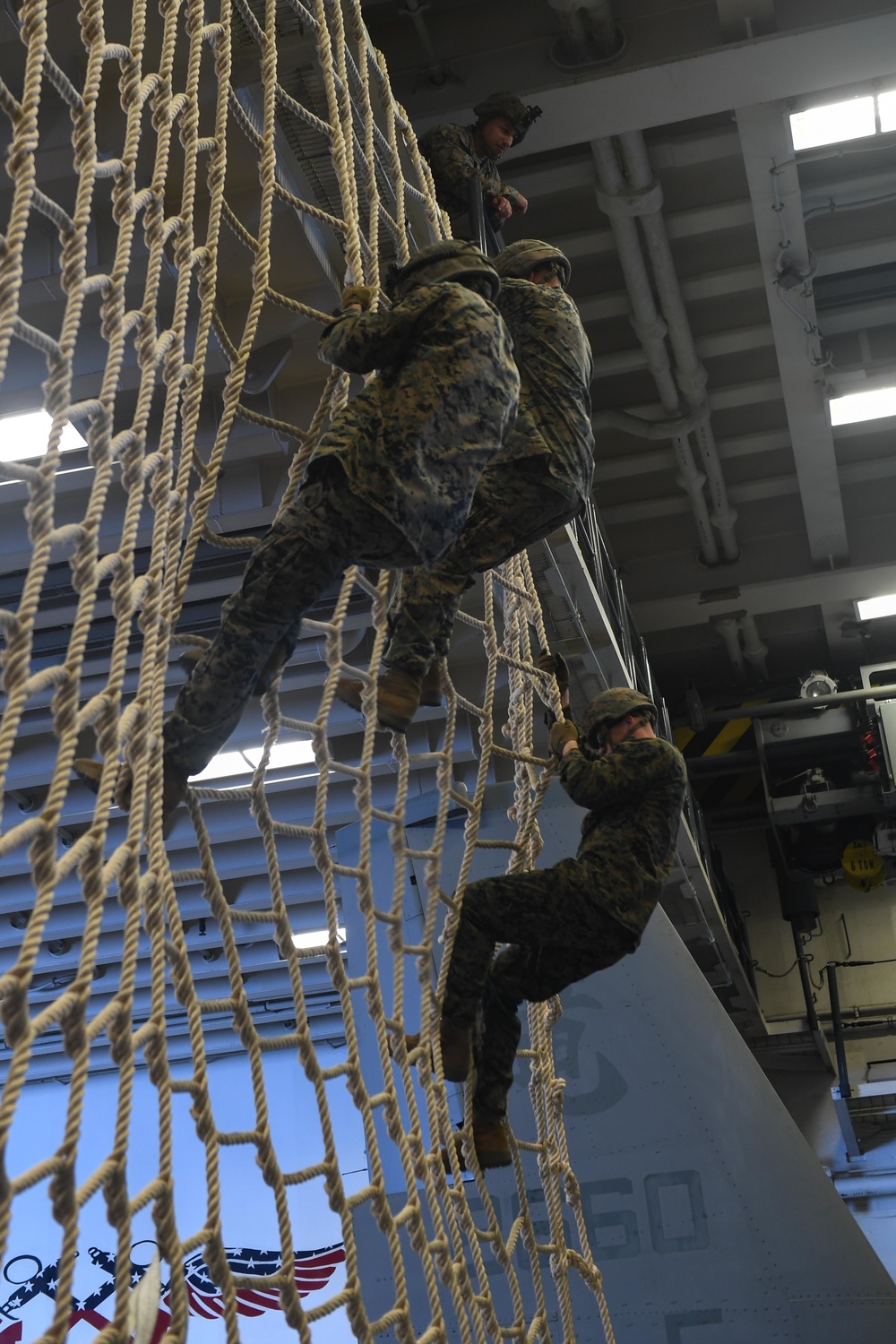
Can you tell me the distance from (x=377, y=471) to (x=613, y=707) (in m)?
1.31

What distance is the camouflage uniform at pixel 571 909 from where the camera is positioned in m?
3.17

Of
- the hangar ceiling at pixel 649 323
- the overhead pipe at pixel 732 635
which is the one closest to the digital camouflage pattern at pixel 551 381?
the hangar ceiling at pixel 649 323

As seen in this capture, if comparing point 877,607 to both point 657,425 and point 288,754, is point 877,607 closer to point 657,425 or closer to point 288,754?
point 657,425

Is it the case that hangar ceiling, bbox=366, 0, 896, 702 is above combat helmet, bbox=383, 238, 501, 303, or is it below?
above

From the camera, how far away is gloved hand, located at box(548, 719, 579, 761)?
3.41 metres

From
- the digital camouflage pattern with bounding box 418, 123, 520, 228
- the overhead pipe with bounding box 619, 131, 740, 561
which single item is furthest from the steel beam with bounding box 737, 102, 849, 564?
the digital camouflage pattern with bounding box 418, 123, 520, 228

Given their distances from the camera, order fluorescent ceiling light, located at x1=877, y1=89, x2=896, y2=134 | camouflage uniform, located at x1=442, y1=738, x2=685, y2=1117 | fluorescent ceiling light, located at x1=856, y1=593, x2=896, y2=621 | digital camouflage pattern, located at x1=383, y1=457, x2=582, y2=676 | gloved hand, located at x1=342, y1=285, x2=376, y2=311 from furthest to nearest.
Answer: fluorescent ceiling light, located at x1=856, y1=593, x2=896, y2=621
fluorescent ceiling light, located at x1=877, y1=89, x2=896, y2=134
camouflage uniform, located at x1=442, y1=738, x2=685, y2=1117
digital camouflage pattern, located at x1=383, y1=457, x2=582, y2=676
gloved hand, located at x1=342, y1=285, x2=376, y2=311

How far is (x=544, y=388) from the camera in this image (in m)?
2.99

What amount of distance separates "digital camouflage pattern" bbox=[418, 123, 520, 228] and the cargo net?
0.15m

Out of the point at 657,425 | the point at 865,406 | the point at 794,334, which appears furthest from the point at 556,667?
the point at 865,406

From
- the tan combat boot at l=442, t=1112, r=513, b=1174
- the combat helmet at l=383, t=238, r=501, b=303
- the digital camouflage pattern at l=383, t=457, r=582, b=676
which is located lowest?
the tan combat boot at l=442, t=1112, r=513, b=1174

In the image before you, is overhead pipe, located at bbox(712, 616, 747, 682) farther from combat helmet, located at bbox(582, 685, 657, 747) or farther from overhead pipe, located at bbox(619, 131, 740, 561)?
combat helmet, located at bbox(582, 685, 657, 747)

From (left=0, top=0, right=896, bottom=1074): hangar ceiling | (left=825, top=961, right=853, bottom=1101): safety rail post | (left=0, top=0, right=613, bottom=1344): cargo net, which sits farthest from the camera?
(left=825, top=961, right=853, bottom=1101): safety rail post

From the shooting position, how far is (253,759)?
7.76 metres
